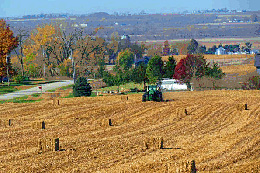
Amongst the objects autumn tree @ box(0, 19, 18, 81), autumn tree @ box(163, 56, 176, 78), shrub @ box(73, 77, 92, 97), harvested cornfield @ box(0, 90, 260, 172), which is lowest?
harvested cornfield @ box(0, 90, 260, 172)

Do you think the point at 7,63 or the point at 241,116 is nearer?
the point at 241,116

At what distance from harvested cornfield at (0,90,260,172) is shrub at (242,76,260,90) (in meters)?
13.4

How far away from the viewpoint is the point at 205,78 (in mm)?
64938

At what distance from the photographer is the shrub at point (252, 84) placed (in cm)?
6088

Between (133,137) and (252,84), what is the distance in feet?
120

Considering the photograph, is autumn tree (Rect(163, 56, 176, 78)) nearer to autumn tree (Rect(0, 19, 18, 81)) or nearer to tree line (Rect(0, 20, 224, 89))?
tree line (Rect(0, 20, 224, 89))

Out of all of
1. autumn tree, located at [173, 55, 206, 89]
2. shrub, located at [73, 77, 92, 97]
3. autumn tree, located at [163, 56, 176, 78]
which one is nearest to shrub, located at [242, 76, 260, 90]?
autumn tree, located at [173, 55, 206, 89]

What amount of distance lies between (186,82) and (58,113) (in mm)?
30567

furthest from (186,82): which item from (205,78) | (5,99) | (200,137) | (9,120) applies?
(200,137)

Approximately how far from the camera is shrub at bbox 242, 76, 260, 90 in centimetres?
6088

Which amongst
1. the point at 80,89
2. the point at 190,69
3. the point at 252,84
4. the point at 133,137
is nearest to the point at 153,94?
the point at 80,89

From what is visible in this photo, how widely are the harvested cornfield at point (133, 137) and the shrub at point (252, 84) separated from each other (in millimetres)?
13395

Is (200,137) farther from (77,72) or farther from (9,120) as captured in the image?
(77,72)

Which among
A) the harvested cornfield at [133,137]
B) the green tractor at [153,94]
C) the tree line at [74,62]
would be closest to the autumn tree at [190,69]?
the tree line at [74,62]
